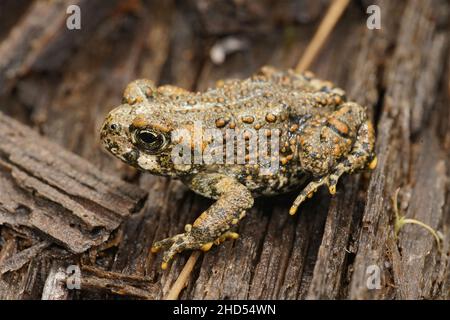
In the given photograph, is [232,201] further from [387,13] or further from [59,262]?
[387,13]

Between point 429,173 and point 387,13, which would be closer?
point 429,173

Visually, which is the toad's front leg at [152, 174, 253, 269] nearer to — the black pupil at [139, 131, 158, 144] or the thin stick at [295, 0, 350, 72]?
the black pupil at [139, 131, 158, 144]

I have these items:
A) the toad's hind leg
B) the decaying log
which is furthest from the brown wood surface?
the toad's hind leg

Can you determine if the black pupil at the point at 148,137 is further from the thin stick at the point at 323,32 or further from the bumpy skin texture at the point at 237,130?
the thin stick at the point at 323,32

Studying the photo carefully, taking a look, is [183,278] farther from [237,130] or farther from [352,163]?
[352,163]
